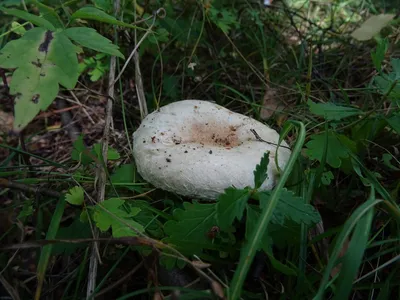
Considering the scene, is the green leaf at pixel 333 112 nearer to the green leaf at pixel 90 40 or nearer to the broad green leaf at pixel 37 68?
the green leaf at pixel 90 40

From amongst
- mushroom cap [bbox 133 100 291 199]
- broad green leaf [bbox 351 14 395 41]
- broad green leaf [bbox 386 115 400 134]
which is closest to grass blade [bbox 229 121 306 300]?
mushroom cap [bbox 133 100 291 199]

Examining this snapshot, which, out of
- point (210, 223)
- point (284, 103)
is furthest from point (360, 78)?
point (210, 223)

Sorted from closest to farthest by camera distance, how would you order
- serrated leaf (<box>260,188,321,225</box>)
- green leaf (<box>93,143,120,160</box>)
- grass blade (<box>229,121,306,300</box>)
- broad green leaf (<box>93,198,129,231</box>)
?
grass blade (<box>229,121,306,300</box>) → serrated leaf (<box>260,188,321,225</box>) → broad green leaf (<box>93,198,129,231</box>) → green leaf (<box>93,143,120,160</box>)

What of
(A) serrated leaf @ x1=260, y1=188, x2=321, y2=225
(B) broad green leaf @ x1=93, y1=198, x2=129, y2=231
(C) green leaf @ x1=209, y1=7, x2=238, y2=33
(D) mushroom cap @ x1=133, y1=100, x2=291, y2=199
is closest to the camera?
(A) serrated leaf @ x1=260, y1=188, x2=321, y2=225

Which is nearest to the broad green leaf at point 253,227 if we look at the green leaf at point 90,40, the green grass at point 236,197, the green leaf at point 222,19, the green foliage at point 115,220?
the green grass at point 236,197

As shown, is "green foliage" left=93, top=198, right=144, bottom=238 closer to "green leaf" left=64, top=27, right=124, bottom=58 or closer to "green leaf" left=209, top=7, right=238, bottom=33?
"green leaf" left=64, top=27, right=124, bottom=58

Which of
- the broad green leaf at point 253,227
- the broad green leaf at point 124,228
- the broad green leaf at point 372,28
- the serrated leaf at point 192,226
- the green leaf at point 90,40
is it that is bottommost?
the broad green leaf at point 124,228
